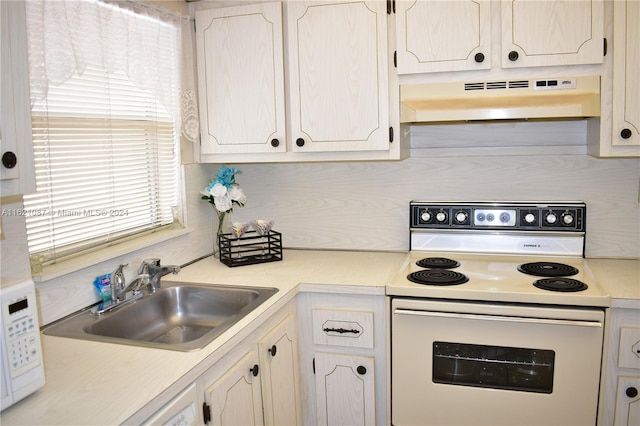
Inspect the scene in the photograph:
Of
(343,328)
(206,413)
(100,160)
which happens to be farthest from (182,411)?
(100,160)

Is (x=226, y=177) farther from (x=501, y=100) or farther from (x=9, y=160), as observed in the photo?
(x=9, y=160)

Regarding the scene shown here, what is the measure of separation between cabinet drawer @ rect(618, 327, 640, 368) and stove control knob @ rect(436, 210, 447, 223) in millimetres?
908

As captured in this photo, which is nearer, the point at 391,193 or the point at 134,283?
the point at 134,283

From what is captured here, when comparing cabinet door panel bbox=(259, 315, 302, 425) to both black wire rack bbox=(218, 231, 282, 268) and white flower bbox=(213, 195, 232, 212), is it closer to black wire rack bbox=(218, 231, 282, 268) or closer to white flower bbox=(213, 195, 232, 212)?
black wire rack bbox=(218, 231, 282, 268)

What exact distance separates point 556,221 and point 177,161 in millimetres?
1745

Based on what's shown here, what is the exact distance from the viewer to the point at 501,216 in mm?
2619

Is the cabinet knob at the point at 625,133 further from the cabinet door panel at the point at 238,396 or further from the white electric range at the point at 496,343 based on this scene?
the cabinet door panel at the point at 238,396

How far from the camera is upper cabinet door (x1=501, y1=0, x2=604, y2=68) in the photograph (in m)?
2.15

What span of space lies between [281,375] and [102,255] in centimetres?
80

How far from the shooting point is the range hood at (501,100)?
221 cm

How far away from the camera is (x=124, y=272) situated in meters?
2.22

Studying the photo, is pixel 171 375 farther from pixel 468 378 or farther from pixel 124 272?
pixel 468 378

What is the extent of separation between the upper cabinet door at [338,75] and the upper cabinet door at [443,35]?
0.30ft

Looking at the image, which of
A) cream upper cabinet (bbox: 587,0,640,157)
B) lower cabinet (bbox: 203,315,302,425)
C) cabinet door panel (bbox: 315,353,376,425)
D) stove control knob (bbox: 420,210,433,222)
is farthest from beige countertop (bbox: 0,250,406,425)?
cream upper cabinet (bbox: 587,0,640,157)
